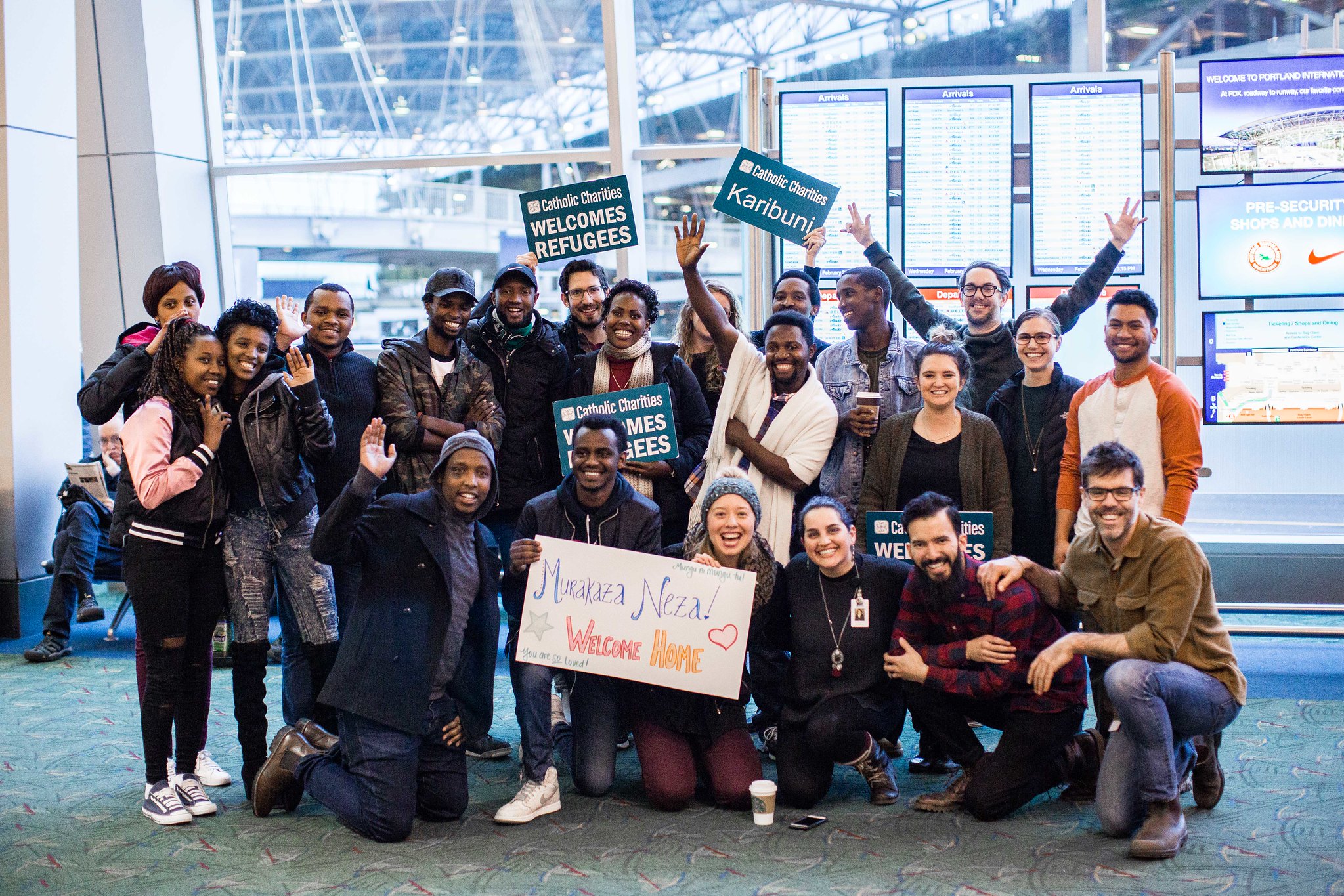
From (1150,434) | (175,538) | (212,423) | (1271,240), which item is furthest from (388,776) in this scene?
(1271,240)

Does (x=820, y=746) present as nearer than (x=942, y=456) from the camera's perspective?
Yes

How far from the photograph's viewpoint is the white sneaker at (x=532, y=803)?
3598mm

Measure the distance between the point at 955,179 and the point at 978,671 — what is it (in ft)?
10.4

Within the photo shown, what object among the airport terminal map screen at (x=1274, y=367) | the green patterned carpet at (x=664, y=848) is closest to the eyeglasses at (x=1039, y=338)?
the green patterned carpet at (x=664, y=848)

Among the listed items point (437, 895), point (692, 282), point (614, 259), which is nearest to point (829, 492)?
point (692, 282)

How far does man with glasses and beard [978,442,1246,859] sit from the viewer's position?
3299 mm

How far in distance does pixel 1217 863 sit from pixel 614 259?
491cm

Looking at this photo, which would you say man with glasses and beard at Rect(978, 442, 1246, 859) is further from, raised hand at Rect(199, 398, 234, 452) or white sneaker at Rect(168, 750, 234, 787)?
white sneaker at Rect(168, 750, 234, 787)

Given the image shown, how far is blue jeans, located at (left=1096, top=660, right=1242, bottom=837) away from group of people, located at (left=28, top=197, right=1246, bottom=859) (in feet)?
0.03

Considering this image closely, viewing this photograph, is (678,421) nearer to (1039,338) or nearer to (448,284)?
(448,284)

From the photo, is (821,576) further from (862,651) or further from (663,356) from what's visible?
(663,356)

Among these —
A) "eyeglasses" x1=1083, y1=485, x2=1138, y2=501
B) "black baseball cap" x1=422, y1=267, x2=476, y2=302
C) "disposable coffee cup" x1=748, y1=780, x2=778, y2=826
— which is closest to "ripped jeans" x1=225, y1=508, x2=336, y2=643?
"black baseball cap" x1=422, y1=267, x2=476, y2=302

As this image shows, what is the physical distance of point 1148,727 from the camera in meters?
3.30

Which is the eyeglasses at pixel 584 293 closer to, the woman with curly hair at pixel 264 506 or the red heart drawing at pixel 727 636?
the woman with curly hair at pixel 264 506
